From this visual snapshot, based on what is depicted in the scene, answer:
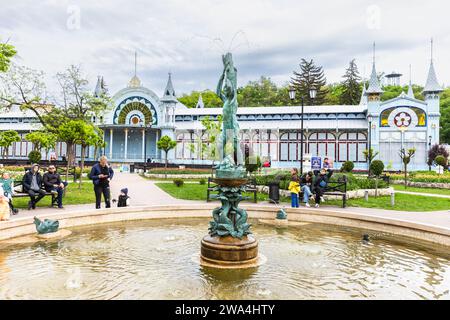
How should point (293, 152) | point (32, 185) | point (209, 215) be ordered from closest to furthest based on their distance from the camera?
point (32, 185) → point (209, 215) → point (293, 152)

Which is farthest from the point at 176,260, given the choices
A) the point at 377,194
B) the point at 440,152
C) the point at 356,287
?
the point at 440,152

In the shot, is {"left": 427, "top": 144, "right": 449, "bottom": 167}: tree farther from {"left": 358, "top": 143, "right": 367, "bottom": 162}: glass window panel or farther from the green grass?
the green grass

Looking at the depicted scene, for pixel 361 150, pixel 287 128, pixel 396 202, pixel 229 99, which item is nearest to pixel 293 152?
pixel 287 128

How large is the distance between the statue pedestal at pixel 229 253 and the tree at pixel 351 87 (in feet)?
229

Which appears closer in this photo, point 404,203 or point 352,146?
point 404,203

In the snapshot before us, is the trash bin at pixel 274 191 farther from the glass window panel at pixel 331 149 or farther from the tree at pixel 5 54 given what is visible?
the glass window panel at pixel 331 149

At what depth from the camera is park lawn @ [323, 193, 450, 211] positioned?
1365cm

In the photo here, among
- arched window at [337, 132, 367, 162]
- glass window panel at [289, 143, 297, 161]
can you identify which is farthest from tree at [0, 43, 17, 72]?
arched window at [337, 132, 367, 162]

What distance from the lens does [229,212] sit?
22.2ft

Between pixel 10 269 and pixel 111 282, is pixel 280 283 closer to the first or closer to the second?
pixel 111 282

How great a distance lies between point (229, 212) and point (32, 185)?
7.75 metres

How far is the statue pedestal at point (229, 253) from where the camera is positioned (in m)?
6.21

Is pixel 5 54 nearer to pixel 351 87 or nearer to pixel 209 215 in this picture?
pixel 209 215

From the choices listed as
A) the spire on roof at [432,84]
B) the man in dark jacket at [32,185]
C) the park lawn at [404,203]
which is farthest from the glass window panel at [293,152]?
the man in dark jacket at [32,185]
